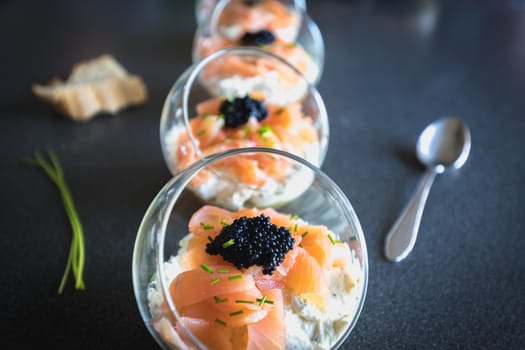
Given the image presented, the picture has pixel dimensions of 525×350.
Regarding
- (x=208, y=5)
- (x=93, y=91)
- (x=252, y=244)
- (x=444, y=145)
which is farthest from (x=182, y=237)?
(x=208, y=5)

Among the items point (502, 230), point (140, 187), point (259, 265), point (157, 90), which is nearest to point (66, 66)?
point (157, 90)

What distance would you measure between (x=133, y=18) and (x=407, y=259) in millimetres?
1782

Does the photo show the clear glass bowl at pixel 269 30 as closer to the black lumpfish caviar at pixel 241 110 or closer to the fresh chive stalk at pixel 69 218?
the black lumpfish caviar at pixel 241 110

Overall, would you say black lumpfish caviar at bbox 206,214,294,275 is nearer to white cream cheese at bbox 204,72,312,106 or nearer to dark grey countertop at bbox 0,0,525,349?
dark grey countertop at bbox 0,0,525,349

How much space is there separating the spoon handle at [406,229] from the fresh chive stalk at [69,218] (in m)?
0.84

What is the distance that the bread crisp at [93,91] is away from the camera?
73.7 inches

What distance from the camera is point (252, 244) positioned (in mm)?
1041

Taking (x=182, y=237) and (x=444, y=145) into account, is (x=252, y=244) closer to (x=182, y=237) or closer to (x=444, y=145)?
(x=182, y=237)

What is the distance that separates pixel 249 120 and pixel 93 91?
0.73 metres

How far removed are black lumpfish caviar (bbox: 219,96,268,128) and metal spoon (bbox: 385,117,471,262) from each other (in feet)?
1.71

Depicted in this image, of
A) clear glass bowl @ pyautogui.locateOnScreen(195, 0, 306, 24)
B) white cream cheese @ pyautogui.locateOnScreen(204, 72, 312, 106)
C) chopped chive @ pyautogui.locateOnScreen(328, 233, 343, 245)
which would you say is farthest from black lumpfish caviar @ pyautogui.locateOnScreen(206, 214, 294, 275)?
clear glass bowl @ pyautogui.locateOnScreen(195, 0, 306, 24)

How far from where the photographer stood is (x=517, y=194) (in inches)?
67.5

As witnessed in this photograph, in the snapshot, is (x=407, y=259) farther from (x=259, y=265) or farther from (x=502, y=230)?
(x=259, y=265)

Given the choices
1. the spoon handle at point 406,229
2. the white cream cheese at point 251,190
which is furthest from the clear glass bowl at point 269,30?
the white cream cheese at point 251,190
